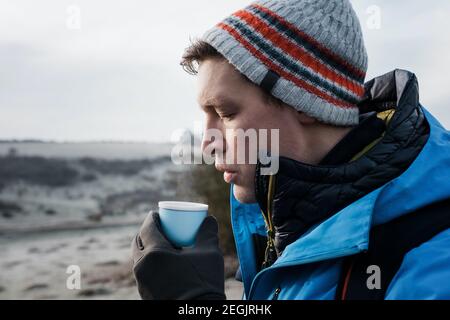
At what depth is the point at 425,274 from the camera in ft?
3.86

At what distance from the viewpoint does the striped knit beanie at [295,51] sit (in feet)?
5.27

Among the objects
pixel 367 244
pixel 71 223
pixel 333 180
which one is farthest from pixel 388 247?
pixel 71 223

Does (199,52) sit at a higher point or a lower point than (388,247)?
higher

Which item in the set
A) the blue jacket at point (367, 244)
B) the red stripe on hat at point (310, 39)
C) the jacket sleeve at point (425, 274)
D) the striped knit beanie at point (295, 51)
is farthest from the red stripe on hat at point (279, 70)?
the jacket sleeve at point (425, 274)

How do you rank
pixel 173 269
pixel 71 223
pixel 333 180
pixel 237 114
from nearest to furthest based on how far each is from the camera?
pixel 333 180, pixel 237 114, pixel 173 269, pixel 71 223

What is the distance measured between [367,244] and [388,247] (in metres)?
0.06

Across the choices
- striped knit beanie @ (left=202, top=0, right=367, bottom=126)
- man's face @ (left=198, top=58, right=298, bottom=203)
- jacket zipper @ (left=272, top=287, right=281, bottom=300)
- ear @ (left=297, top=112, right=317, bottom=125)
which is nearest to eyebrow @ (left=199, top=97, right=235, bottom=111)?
man's face @ (left=198, top=58, right=298, bottom=203)

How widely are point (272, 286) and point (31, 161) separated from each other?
1276 centimetres

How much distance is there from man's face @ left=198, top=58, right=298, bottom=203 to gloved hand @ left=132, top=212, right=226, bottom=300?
314 millimetres

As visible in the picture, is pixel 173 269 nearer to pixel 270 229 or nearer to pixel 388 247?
pixel 270 229

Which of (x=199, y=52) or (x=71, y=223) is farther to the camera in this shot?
(x=71, y=223)

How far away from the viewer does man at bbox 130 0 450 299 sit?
1266 mm

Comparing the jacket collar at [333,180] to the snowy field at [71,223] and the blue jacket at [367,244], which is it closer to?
the blue jacket at [367,244]

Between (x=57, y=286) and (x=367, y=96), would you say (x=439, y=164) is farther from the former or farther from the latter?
(x=57, y=286)
